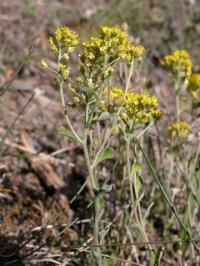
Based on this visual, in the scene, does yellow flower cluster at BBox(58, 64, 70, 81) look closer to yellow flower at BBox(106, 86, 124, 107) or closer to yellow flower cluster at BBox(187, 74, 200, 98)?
yellow flower at BBox(106, 86, 124, 107)

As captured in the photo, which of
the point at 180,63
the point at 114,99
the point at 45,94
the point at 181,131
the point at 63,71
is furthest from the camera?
the point at 45,94

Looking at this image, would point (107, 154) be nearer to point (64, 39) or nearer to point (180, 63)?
point (64, 39)

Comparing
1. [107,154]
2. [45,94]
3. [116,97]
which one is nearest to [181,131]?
[116,97]

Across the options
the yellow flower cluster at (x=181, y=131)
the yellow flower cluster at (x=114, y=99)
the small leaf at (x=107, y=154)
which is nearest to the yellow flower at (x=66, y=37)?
the yellow flower cluster at (x=114, y=99)

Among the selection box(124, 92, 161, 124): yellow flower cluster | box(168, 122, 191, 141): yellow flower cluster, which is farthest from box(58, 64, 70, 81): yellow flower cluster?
box(168, 122, 191, 141): yellow flower cluster

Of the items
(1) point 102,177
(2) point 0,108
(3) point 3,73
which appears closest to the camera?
(1) point 102,177

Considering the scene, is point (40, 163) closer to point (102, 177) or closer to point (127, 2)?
point (102, 177)

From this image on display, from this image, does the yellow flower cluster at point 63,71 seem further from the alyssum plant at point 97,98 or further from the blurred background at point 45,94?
the blurred background at point 45,94

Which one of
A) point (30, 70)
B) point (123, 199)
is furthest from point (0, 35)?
point (123, 199)

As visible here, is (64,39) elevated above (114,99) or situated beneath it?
elevated above
